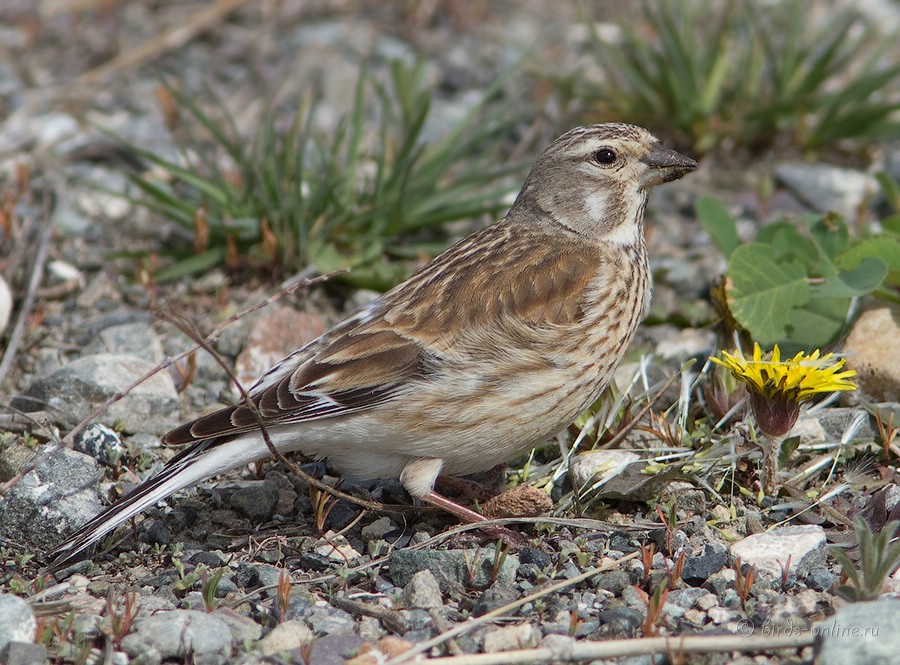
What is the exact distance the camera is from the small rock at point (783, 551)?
3.53m

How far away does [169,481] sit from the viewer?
3.69 m

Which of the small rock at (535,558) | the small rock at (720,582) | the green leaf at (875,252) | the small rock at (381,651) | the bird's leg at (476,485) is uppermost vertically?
the green leaf at (875,252)

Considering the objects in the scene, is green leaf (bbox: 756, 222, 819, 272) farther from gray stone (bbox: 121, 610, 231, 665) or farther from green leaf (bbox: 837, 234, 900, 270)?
gray stone (bbox: 121, 610, 231, 665)

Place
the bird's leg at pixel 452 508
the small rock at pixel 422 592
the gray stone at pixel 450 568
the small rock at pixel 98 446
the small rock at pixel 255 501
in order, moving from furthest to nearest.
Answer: the small rock at pixel 98 446 < the small rock at pixel 255 501 < the bird's leg at pixel 452 508 < the gray stone at pixel 450 568 < the small rock at pixel 422 592

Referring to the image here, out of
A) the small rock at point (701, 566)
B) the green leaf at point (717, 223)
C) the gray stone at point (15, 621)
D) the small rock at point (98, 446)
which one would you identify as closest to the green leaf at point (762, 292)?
the green leaf at point (717, 223)

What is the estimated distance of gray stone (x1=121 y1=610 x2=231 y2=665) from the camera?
3189 mm

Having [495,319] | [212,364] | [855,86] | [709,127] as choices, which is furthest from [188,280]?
[855,86]

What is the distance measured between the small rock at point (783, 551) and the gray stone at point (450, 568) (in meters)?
0.73

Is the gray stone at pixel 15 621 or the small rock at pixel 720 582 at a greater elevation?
the gray stone at pixel 15 621

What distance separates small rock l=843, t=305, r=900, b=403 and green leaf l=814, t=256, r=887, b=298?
23 centimetres

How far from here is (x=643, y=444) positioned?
14.0 feet

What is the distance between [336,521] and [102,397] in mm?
1127

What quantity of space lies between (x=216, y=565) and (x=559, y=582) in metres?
1.11

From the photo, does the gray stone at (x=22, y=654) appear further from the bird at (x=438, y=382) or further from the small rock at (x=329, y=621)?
the small rock at (x=329, y=621)
